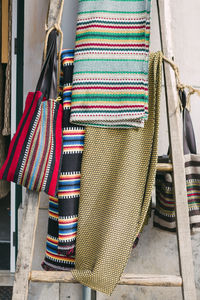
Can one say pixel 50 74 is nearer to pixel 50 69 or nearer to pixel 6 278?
pixel 50 69

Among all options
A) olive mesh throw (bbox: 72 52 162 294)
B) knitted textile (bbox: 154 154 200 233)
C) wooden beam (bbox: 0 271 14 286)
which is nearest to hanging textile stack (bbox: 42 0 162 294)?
olive mesh throw (bbox: 72 52 162 294)

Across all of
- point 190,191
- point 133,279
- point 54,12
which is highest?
point 54,12

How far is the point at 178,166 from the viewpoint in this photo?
37.8 inches

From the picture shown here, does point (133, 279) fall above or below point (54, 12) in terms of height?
below

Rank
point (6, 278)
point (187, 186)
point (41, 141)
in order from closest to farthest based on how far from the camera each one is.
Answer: point (41, 141) → point (187, 186) → point (6, 278)

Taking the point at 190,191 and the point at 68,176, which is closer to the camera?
the point at 68,176

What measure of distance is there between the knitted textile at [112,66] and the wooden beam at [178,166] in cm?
9

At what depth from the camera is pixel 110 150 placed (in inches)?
38.3

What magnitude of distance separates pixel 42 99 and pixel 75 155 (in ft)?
0.65

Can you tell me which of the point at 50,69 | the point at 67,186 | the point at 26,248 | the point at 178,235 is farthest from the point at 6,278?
the point at 50,69

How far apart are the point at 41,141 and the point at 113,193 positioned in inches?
10.5

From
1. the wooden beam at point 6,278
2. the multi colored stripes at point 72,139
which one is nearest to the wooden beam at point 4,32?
the multi colored stripes at point 72,139

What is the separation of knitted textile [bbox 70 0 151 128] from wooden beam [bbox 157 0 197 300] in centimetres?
9

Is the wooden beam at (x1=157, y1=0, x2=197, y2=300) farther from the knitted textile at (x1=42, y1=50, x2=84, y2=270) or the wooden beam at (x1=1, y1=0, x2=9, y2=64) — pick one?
the wooden beam at (x1=1, y1=0, x2=9, y2=64)
